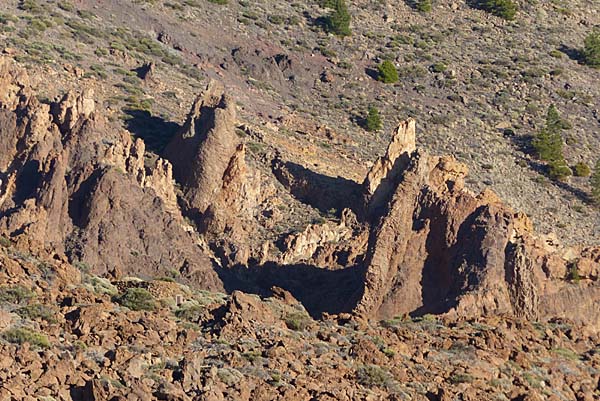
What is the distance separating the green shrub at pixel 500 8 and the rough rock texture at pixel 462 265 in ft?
222

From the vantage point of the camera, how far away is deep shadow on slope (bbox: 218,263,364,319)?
70875mm

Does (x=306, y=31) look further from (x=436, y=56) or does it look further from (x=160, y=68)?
(x=160, y=68)

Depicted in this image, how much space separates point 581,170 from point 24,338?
215ft

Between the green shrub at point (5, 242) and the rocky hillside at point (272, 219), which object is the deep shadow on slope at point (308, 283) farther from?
the green shrub at point (5, 242)

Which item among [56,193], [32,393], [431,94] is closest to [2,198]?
[56,193]

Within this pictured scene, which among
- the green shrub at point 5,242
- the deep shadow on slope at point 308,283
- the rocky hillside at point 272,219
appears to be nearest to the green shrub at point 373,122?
the rocky hillside at point 272,219

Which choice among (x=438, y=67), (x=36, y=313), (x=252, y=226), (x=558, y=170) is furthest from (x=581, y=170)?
(x=36, y=313)

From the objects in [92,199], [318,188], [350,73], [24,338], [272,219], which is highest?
[24,338]

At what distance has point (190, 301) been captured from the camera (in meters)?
61.5

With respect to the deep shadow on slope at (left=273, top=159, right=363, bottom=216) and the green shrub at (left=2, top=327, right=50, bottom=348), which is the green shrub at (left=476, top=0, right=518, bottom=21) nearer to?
the deep shadow on slope at (left=273, top=159, right=363, bottom=216)

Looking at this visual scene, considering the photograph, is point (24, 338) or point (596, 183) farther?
point (596, 183)

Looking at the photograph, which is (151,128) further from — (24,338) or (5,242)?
(24,338)

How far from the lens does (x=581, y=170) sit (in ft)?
369

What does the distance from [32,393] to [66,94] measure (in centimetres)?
3658
